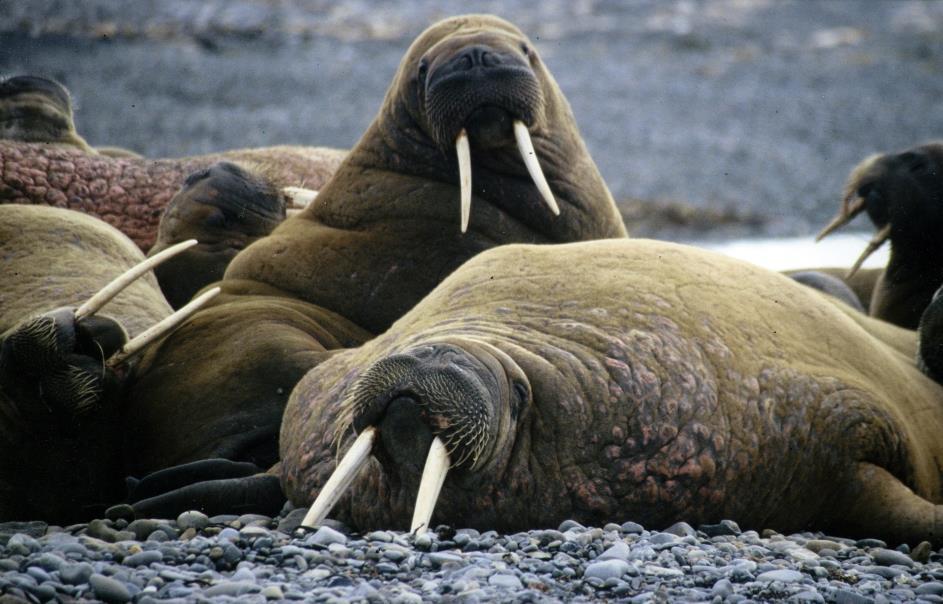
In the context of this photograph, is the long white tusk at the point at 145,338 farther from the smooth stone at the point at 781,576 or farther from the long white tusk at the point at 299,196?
the smooth stone at the point at 781,576

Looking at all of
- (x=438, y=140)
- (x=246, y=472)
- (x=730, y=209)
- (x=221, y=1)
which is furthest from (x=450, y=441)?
(x=730, y=209)

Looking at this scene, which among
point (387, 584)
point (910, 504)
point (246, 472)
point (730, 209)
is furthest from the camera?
point (730, 209)

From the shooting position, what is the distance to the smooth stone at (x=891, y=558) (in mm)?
3898

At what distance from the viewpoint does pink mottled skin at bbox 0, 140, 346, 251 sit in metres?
7.72

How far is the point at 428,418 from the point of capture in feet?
11.9

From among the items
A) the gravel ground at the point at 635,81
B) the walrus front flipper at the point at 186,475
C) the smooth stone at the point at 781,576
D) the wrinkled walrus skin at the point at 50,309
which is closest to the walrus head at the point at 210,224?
the wrinkled walrus skin at the point at 50,309

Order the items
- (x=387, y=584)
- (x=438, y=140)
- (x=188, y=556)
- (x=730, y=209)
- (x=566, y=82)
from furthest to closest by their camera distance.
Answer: (x=566, y=82), (x=730, y=209), (x=438, y=140), (x=188, y=556), (x=387, y=584)

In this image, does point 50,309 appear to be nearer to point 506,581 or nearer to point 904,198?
point 506,581

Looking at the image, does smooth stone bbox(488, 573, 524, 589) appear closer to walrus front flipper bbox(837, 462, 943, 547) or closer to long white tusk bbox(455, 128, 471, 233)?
walrus front flipper bbox(837, 462, 943, 547)

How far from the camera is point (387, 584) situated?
3.35 m

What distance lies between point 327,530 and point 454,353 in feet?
1.93

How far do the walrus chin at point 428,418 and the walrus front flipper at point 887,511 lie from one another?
120 cm

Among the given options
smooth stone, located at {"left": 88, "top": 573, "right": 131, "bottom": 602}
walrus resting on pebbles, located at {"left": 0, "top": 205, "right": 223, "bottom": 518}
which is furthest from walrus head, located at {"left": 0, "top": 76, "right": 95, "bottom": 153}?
smooth stone, located at {"left": 88, "top": 573, "right": 131, "bottom": 602}

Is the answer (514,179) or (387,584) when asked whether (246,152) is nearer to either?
(514,179)
